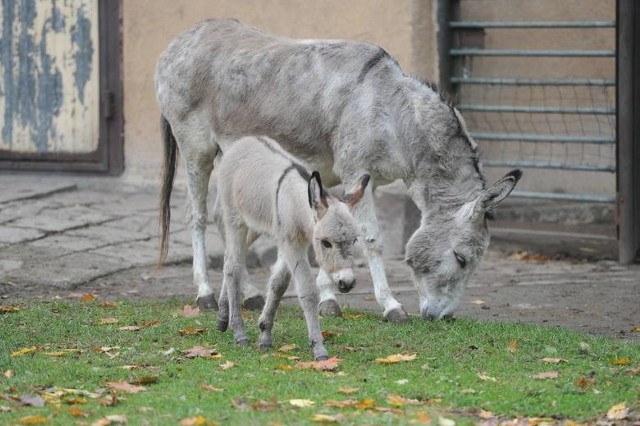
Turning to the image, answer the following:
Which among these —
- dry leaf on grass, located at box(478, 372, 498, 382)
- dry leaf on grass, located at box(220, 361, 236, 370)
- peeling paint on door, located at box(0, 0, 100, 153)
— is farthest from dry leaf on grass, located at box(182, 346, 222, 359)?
peeling paint on door, located at box(0, 0, 100, 153)

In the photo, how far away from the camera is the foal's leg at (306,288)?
6270 mm

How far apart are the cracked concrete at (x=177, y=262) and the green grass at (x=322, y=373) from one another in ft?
3.18

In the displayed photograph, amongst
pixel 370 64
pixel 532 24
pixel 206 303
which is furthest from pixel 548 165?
pixel 206 303

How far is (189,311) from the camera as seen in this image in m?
7.82

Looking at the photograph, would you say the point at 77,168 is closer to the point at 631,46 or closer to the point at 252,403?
the point at 631,46

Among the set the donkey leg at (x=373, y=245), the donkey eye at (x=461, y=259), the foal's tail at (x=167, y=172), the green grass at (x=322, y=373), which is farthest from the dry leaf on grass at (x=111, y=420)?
the foal's tail at (x=167, y=172)

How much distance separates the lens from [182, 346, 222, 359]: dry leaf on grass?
20.8 ft

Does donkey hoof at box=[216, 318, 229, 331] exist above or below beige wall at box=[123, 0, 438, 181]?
below

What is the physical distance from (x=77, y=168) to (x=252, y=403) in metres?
7.60

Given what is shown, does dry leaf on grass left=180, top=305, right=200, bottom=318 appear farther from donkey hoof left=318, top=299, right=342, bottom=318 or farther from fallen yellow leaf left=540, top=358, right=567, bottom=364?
fallen yellow leaf left=540, top=358, right=567, bottom=364

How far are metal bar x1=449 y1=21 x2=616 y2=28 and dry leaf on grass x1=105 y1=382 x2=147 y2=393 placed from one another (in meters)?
6.16

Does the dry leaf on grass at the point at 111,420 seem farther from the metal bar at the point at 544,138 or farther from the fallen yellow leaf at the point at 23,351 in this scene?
the metal bar at the point at 544,138

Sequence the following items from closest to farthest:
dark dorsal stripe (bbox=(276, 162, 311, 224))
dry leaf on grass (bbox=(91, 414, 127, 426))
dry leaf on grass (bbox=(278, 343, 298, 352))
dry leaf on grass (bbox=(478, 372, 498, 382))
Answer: dry leaf on grass (bbox=(91, 414, 127, 426)), dry leaf on grass (bbox=(478, 372, 498, 382)), dark dorsal stripe (bbox=(276, 162, 311, 224)), dry leaf on grass (bbox=(278, 343, 298, 352))

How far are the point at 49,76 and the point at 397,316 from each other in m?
6.27
